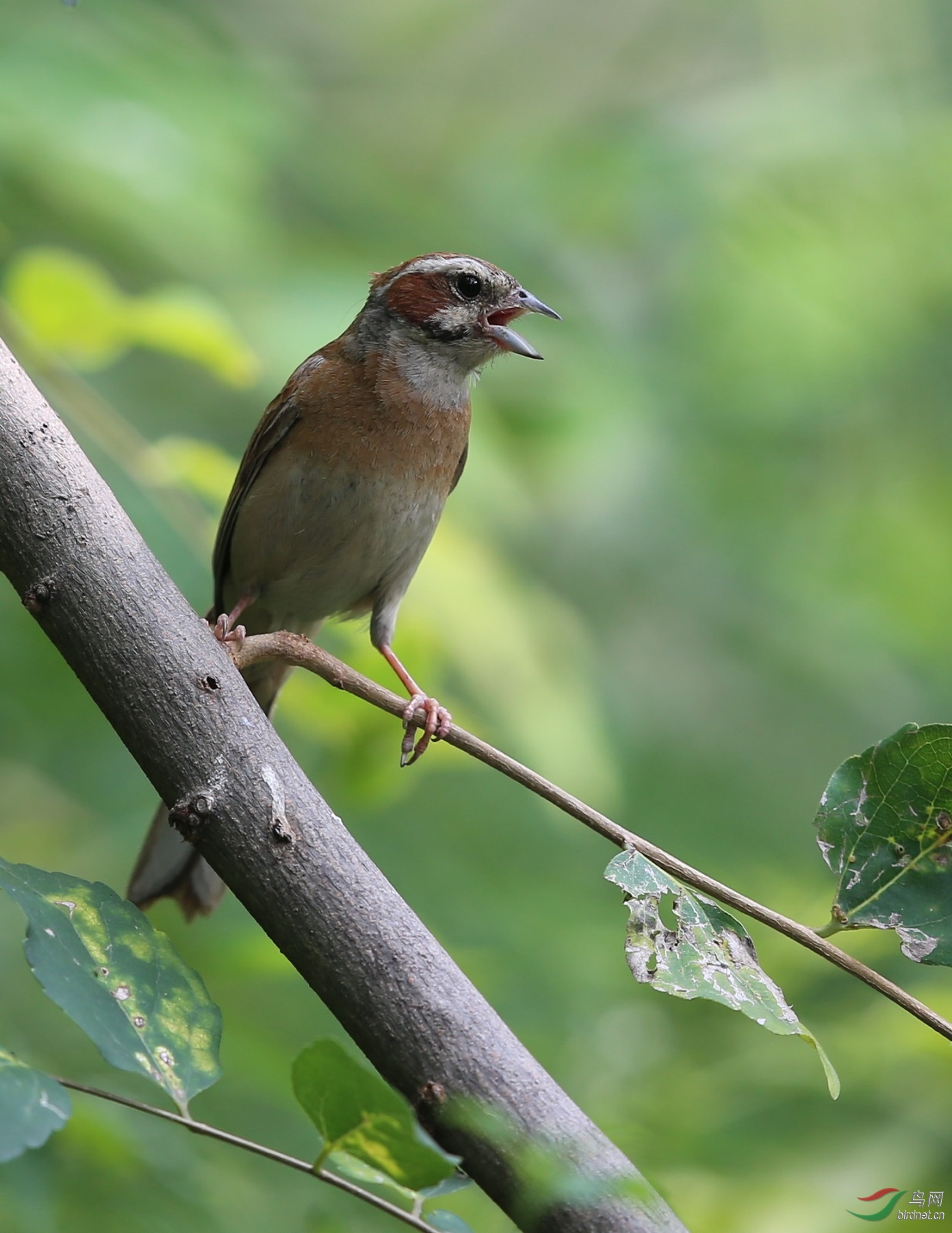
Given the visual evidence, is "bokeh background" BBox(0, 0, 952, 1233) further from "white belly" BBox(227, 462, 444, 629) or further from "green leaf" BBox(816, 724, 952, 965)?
"green leaf" BBox(816, 724, 952, 965)

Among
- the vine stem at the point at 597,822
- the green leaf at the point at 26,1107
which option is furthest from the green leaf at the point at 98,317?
the green leaf at the point at 26,1107

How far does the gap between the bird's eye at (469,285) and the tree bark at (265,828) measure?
9.05 ft

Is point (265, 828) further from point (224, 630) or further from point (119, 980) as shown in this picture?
point (224, 630)

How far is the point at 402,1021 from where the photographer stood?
1.96 metres

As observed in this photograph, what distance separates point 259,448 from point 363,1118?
3.54 m

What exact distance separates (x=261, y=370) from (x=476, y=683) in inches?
54.4

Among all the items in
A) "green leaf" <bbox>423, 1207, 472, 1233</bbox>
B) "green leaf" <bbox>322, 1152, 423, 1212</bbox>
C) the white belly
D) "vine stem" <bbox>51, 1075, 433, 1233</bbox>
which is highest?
the white belly

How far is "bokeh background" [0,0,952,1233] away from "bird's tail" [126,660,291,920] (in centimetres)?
19

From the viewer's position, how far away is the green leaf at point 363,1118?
1642mm

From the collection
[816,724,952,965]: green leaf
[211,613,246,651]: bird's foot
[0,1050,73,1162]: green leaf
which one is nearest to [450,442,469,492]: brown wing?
[211,613,246,651]: bird's foot

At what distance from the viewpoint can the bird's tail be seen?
3.97m

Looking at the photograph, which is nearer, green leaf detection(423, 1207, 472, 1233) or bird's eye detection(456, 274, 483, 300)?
green leaf detection(423, 1207, 472, 1233)

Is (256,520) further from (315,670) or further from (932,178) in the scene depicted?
(932,178)

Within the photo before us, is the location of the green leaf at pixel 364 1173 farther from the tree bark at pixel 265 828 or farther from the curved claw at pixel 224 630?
the curved claw at pixel 224 630
